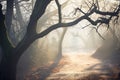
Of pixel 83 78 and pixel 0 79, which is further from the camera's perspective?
pixel 83 78

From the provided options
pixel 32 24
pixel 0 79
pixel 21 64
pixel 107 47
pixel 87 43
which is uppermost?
pixel 32 24

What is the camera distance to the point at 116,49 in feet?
109

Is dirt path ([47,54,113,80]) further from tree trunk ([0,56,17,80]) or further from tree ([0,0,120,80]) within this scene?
tree ([0,0,120,80])

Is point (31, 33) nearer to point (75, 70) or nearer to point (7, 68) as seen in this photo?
point (7, 68)

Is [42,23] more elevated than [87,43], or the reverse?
[42,23]

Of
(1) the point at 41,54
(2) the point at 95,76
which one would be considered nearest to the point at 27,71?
(1) the point at 41,54

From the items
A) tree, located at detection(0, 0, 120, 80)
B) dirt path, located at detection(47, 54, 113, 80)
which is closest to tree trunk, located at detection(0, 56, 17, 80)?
tree, located at detection(0, 0, 120, 80)

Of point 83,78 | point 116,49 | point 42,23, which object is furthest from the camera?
point 116,49

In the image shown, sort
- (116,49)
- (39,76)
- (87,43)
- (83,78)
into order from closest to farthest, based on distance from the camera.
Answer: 1. (83,78)
2. (39,76)
3. (116,49)
4. (87,43)

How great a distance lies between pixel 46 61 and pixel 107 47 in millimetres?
10779

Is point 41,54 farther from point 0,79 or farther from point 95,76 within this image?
point 0,79

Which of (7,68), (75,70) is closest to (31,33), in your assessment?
(7,68)

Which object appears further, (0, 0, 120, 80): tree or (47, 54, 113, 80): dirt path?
(47, 54, 113, 80): dirt path

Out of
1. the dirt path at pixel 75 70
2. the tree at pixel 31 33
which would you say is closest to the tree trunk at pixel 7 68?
the tree at pixel 31 33
